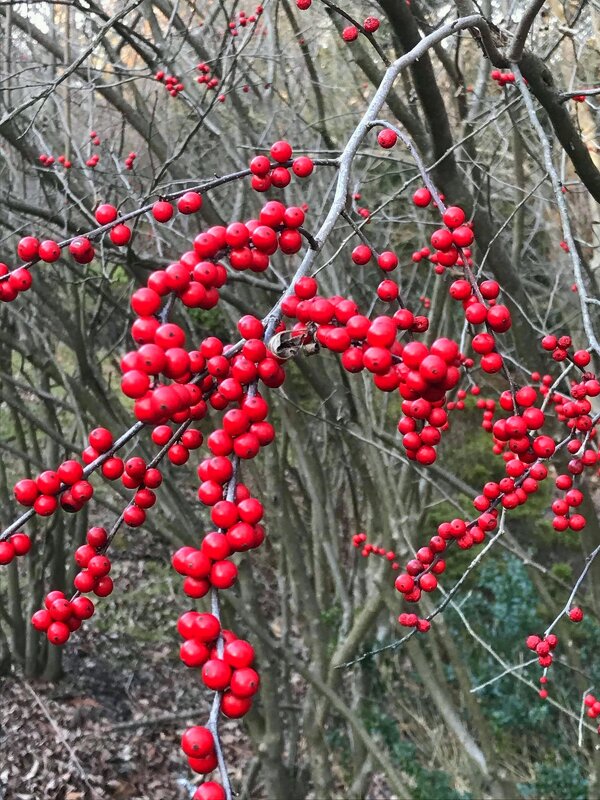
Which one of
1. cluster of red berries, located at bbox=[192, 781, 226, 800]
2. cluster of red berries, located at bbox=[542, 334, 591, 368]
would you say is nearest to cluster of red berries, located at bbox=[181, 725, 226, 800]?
cluster of red berries, located at bbox=[192, 781, 226, 800]

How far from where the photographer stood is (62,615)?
3.22 feet

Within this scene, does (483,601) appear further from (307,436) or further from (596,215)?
(596,215)

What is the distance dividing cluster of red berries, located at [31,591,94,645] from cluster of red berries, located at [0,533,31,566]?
81 mm

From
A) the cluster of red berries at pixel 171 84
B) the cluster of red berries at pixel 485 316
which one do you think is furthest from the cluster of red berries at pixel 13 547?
the cluster of red berries at pixel 171 84

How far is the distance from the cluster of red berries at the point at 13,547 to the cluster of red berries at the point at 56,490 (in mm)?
69

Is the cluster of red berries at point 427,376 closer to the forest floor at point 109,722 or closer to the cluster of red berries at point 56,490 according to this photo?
the cluster of red berries at point 56,490

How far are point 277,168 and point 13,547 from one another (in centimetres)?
71

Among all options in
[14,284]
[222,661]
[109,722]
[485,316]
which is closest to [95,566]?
[222,661]

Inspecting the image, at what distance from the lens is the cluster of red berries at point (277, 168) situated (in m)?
0.98

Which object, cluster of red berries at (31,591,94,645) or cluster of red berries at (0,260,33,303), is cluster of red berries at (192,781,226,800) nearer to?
cluster of red berries at (31,591,94,645)

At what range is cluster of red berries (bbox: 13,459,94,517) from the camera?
3.11ft

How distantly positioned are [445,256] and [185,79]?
3409mm

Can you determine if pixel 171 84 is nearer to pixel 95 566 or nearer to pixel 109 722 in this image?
pixel 95 566

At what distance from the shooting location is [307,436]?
14.4ft
